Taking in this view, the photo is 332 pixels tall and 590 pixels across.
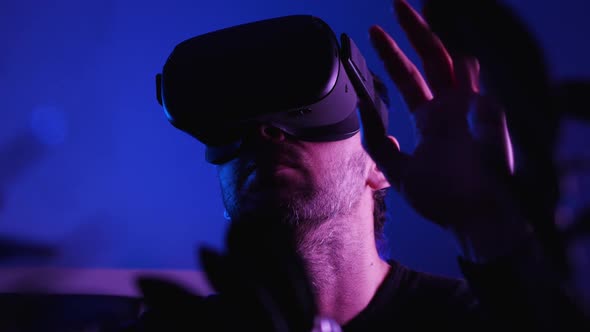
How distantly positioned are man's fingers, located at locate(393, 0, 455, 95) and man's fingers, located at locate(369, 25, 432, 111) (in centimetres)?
2

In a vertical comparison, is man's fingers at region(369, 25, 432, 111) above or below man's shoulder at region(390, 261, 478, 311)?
above

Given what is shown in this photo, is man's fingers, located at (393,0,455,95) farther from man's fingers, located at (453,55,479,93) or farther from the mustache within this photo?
the mustache

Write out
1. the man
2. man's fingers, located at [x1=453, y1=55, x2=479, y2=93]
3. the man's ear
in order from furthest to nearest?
the man's ear, man's fingers, located at [x1=453, y1=55, x2=479, y2=93], the man

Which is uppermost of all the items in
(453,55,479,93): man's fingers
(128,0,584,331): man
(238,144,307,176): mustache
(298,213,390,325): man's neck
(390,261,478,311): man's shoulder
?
(453,55,479,93): man's fingers

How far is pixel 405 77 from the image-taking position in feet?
2.23

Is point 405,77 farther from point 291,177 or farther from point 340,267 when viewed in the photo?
point 340,267

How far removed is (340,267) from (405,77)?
34.1 inches

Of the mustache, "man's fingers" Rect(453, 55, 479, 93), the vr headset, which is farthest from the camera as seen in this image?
the mustache

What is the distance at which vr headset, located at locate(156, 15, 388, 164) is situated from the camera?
3.82 feet

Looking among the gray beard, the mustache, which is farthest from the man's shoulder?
the mustache

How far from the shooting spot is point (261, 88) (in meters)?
1.17

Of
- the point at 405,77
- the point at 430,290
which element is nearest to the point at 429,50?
the point at 405,77

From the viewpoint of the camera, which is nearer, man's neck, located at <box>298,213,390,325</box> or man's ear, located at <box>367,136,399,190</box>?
man's neck, located at <box>298,213,390,325</box>

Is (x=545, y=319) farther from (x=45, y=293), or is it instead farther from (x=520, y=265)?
(x=45, y=293)
